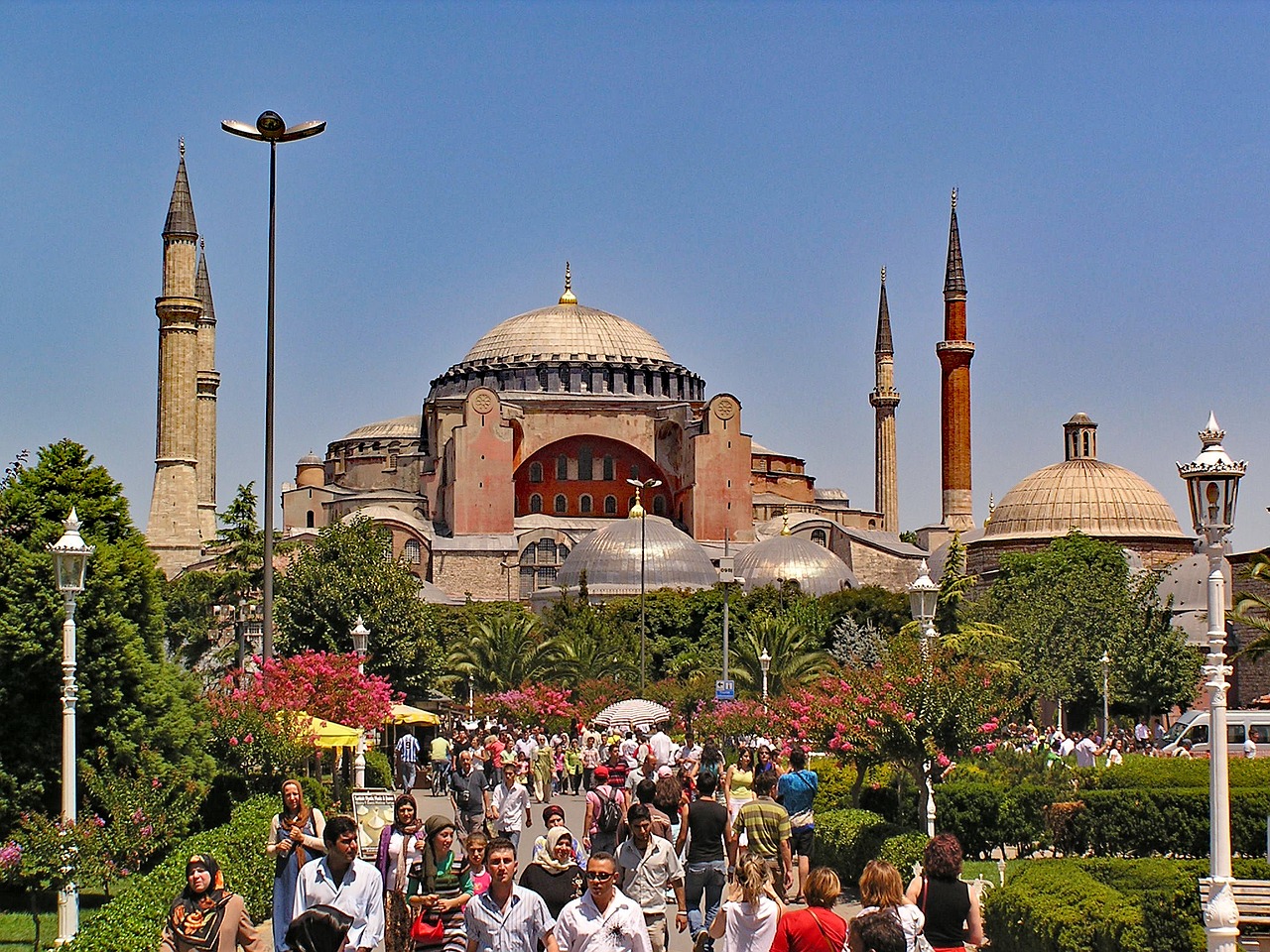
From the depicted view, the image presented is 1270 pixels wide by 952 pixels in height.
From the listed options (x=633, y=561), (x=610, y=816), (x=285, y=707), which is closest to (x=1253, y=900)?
(x=610, y=816)

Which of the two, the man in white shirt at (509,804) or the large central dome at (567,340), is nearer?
the man in white shirt at (509,804)

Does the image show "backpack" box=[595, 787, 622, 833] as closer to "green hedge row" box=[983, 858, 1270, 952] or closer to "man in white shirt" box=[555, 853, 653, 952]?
"green hedge row" box=[983, 858, 1270, 952]

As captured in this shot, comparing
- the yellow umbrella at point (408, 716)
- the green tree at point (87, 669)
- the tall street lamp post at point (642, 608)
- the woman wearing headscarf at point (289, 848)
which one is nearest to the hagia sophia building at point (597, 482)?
the tall street lamp post at point (642, 608)

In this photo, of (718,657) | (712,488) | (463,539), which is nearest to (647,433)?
(712,488)

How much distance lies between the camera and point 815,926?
6.41m

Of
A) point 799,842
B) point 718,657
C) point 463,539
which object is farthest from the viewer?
point 463,539

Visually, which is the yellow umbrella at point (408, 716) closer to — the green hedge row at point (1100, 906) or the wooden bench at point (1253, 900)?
the green hedge row at point (1100, 906)

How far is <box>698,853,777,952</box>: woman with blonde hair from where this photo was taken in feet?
22.4

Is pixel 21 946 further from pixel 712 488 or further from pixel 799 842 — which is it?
pixel 712 488

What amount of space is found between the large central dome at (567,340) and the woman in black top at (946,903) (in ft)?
204

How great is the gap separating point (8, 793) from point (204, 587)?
84.9 feet

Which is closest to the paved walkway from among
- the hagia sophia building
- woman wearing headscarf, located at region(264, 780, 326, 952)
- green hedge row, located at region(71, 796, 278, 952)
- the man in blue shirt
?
green hedge row, located at region(71, 796, 278, 952)

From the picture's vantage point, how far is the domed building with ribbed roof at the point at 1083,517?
55.6 m

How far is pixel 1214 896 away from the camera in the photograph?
790 centimetres
